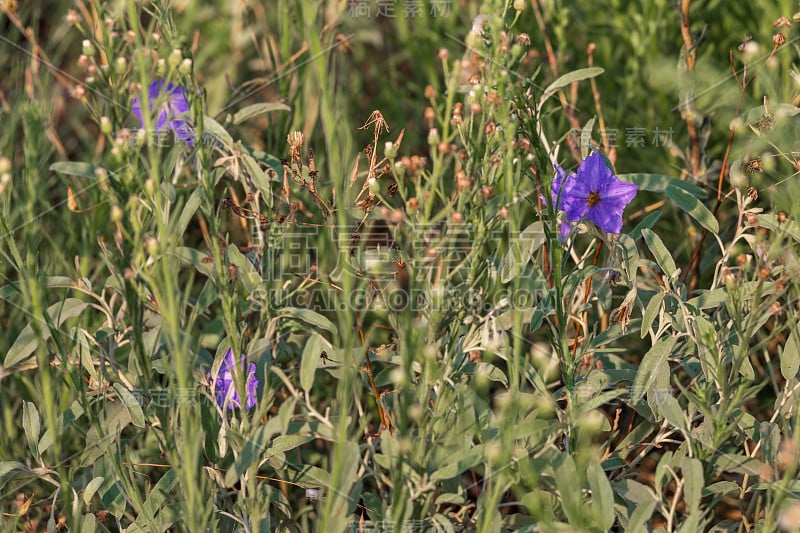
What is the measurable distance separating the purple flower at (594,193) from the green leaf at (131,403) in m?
0.58

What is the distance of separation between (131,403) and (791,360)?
0.82 meters

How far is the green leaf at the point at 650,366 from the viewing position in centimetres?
103

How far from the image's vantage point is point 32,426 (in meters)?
1.08

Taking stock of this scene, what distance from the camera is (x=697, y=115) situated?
1.48 m

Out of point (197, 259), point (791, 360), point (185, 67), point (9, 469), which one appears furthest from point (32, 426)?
point (791, 360)

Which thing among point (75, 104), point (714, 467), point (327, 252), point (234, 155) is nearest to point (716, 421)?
point (714, 467)

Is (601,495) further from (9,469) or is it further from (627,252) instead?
(9,469)

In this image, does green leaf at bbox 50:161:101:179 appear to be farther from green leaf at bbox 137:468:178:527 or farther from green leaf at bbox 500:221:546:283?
green leaf at bbox 500:221:546:283

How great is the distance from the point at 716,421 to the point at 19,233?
122 cm

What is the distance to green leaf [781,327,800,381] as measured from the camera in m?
1.06

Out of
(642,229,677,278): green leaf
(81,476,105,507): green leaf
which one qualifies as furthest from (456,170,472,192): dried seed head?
(81,476,105,507): green leaf

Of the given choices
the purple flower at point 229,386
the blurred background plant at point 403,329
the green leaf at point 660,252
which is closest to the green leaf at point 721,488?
the blurred background plant at point 403,329

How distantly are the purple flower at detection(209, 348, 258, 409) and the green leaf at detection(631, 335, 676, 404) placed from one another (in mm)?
470

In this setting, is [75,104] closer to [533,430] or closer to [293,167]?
[293,167]
